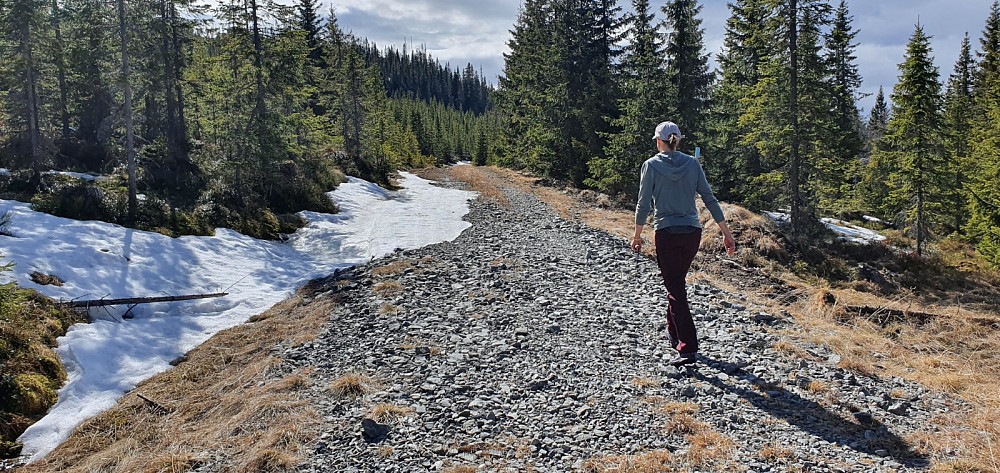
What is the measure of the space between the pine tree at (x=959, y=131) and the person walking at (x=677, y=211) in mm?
25083

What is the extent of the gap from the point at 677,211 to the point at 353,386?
400 cm

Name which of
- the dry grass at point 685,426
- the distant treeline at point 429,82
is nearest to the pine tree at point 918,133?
the dry grass at point 685,426

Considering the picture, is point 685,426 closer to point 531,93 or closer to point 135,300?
point 135,300

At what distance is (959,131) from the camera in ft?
96.1

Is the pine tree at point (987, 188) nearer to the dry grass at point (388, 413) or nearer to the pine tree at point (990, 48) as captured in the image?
the pine tree at point (990, 48)

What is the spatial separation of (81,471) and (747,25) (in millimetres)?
28792

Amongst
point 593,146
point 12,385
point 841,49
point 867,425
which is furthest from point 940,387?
point 841,49

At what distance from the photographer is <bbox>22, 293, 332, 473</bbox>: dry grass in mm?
4348

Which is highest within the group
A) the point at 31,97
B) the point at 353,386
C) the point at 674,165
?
the point at 31,97

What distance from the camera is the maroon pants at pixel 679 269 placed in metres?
5.20

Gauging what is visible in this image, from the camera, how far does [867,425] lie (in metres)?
4.05

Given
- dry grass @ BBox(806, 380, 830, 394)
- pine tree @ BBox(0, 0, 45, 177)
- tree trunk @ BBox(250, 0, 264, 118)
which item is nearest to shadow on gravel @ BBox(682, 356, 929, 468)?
dry grass @ BBox(806, 380, 830, 394)

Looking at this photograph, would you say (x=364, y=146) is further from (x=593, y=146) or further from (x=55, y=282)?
(x=55, y=282)

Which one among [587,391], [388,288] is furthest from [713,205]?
[388,288]
